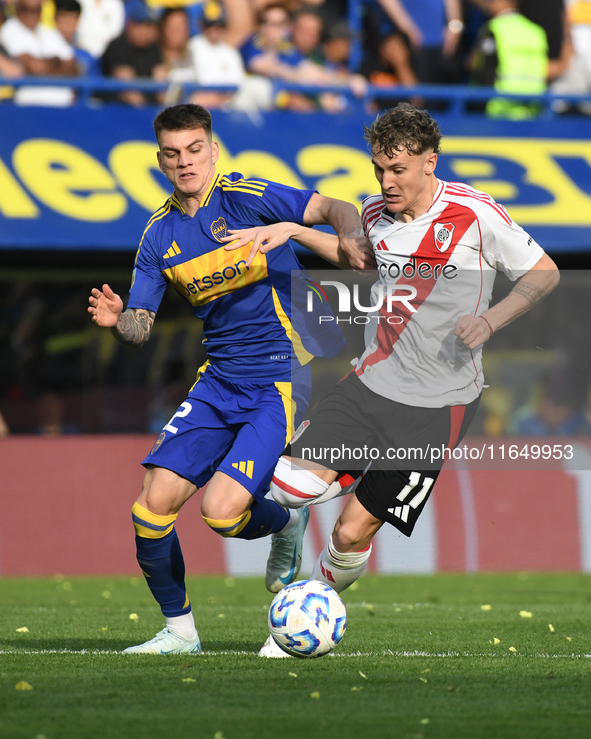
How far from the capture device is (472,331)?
4848 millimetres

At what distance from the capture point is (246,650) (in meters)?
5.52

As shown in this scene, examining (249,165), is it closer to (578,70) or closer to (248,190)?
(578,70)

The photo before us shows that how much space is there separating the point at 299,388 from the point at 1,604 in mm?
3722

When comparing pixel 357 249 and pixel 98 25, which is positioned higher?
pixel 98 25

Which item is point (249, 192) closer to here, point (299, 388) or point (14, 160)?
point (299, 388)

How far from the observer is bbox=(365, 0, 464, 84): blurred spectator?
1223 centimetres

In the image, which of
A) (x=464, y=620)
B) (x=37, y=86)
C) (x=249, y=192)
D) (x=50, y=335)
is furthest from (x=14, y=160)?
(x=464, y=620)

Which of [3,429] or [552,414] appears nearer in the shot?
[3,429]

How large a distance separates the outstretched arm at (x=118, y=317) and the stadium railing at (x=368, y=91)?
6363mm

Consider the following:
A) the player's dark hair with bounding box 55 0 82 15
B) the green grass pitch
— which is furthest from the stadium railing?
the green grass pitch

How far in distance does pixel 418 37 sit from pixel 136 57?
10.9 ft

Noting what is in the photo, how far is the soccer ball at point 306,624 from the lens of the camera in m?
4.92

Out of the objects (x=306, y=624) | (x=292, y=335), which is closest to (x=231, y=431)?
(x=292, y=335)

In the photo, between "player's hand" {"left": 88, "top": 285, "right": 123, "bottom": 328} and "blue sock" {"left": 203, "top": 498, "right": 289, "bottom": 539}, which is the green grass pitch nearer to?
"blue sock" {"left": 203, "top": 498, "right": 289, "bottom": 539}
